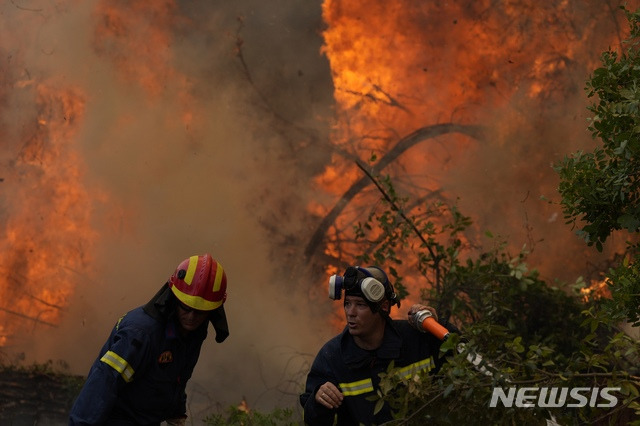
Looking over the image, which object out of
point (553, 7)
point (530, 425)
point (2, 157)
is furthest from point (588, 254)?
point (2, 157)

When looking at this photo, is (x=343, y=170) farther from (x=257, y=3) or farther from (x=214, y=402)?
(x=214, y=402)

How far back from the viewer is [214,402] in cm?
916

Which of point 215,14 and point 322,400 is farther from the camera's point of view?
point 215,14

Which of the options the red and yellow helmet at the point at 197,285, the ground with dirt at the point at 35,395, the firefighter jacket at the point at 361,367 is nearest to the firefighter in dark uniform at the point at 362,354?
the firefighter jacket at the point at 361,367

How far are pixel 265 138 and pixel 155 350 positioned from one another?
5.44 meters

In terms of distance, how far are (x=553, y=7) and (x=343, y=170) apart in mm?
3034

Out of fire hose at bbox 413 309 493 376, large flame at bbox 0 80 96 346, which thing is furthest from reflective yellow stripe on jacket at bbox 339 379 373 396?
large flame at bbox 0 80 96 346

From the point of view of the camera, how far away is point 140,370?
4.44 metres

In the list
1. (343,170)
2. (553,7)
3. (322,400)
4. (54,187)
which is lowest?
(322,400)

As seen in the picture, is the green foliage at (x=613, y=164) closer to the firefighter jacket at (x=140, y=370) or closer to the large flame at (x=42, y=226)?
the firefighter jacket at (x=140, y=370)

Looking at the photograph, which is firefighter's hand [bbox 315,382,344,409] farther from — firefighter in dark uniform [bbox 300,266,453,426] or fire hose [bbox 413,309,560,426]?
fire hose [bbox 413,309,560,426]

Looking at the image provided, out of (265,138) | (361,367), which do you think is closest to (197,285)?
(361,367)

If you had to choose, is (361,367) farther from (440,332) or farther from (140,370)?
(140,370)

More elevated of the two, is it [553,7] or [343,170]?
[553,7]
